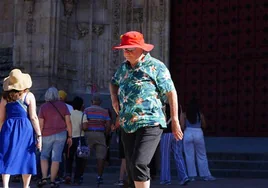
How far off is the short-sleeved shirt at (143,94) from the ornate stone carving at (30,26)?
11313 millimetres

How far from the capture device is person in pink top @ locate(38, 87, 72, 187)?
10.9m

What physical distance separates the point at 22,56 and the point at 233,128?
20.6ft

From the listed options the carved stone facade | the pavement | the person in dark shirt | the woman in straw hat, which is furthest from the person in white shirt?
the carved stone facade

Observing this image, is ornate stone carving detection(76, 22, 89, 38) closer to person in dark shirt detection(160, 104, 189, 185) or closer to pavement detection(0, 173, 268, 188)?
pavement detection(0, 173, 268, 188)

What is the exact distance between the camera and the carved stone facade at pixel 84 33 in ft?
57.8

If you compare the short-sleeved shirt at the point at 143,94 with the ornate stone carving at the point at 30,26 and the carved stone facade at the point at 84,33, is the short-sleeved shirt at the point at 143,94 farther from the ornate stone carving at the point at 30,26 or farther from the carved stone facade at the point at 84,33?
the ornate stone carving at the point at 30,26

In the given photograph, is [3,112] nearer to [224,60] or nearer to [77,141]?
[77,141]

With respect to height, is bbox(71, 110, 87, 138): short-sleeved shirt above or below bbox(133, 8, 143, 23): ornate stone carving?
below

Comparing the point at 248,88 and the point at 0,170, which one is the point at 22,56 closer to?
the point at 248,88

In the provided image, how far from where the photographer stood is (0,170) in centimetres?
812

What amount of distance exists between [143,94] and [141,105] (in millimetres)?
117

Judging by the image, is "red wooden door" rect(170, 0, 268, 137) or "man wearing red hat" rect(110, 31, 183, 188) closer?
"man wearing red hat" rect(110, 31, 183, 188)

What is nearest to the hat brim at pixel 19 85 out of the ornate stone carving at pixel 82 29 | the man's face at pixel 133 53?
the man's face at pixel 133 53

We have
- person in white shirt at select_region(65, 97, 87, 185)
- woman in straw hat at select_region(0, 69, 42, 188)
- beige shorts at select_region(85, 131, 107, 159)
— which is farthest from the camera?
person in white shirt at select_region(65, 97, 87, 185)
